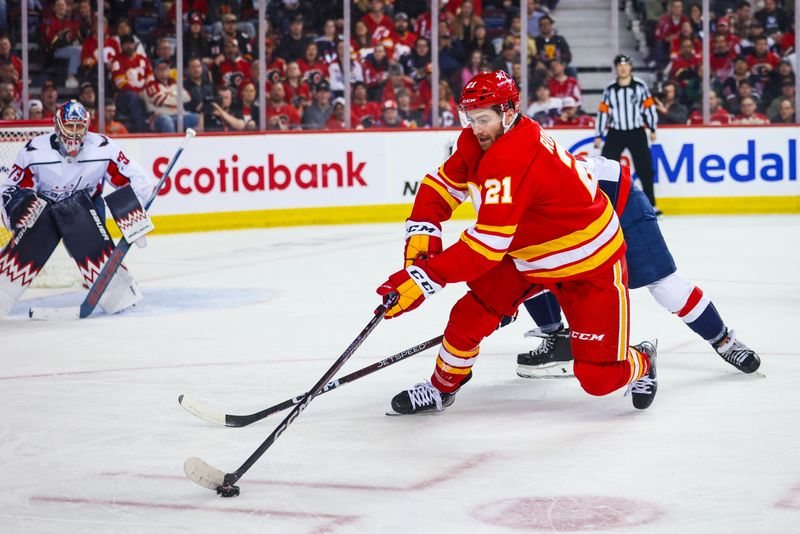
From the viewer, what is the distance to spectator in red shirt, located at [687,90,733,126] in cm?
1062

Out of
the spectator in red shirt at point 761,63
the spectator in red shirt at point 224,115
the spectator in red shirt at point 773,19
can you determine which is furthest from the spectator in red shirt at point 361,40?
the spectator in red shirt at point 773,19

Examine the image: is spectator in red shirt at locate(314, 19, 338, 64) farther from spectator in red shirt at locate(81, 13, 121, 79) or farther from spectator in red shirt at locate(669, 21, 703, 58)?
spectator in red shirt at locate(669, 21, 703, 58)

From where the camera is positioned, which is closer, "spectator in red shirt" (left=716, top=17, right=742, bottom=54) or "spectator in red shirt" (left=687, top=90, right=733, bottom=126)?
"spectator in red shirt" (left=687, top=90, right=733, bottom=126)

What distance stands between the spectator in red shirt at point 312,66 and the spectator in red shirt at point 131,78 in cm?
122

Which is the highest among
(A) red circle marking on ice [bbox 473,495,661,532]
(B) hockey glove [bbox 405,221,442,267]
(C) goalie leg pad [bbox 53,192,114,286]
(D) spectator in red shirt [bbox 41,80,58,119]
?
(D) spectator in red shirt [bbox 41,80,58,119]

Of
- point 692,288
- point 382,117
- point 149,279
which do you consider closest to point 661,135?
point 382,117

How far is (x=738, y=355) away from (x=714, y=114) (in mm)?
6687

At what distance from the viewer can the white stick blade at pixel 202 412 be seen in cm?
372

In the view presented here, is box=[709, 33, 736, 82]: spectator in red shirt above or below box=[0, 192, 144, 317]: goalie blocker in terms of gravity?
above

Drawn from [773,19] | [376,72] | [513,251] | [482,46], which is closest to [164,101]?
[376,72]

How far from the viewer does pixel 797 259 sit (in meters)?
7.55

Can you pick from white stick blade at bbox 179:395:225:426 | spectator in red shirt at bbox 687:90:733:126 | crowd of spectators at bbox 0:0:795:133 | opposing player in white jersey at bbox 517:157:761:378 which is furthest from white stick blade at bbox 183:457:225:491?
spectator in red shirt at bbox 687:90:733:126

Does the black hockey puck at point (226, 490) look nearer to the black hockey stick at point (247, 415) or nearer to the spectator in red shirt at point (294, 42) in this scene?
the black hockey stick at point (247, 415)

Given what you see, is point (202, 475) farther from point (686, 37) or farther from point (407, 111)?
point (686, 37)
